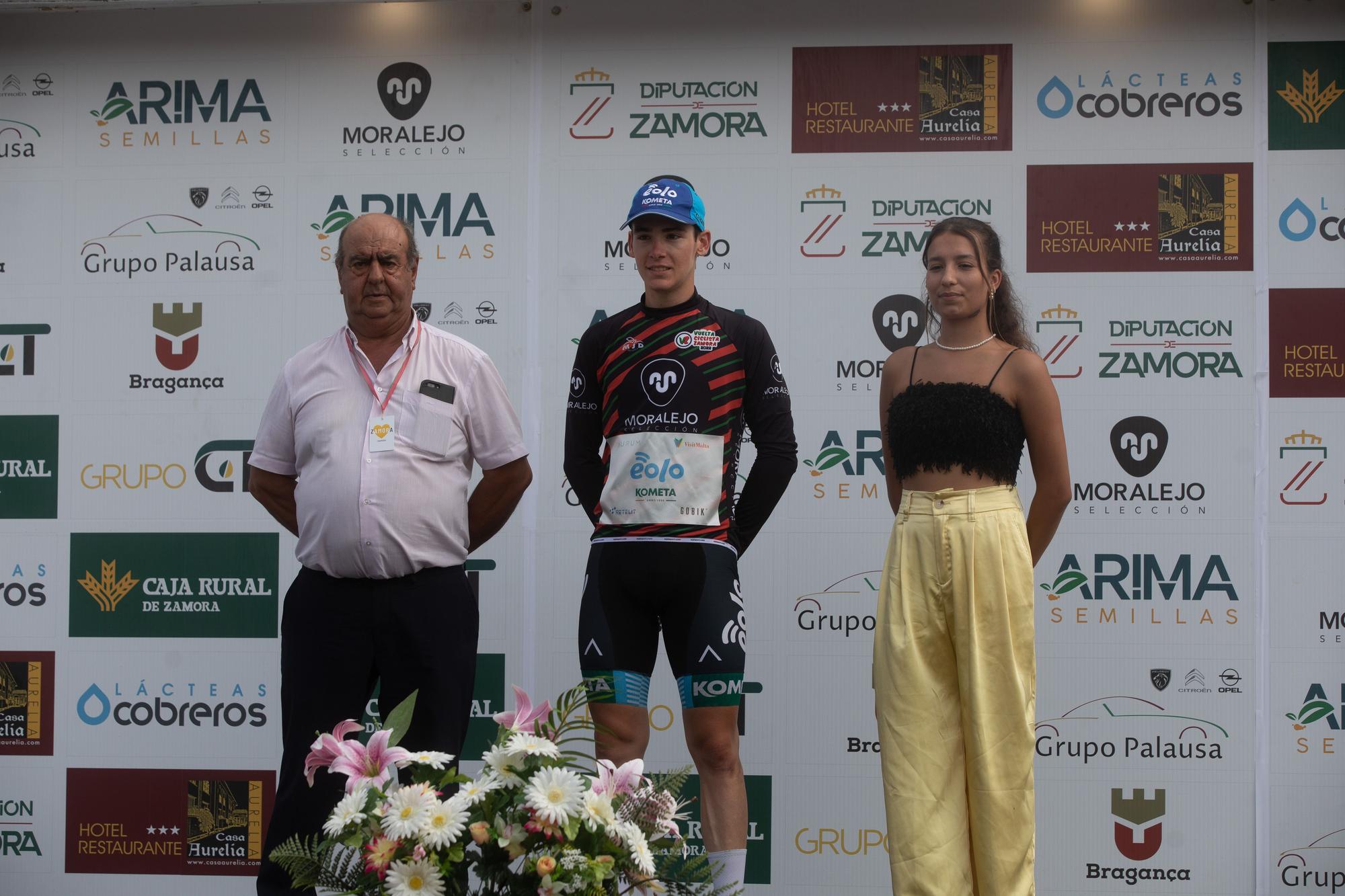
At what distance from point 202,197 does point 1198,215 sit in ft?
10.6

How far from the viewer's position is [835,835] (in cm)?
388

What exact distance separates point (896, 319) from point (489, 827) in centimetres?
264

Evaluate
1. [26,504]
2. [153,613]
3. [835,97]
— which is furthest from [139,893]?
[835,97]

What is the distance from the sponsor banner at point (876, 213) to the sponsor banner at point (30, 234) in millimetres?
2478

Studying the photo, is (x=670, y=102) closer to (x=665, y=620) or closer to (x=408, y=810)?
(x=665, y=620)

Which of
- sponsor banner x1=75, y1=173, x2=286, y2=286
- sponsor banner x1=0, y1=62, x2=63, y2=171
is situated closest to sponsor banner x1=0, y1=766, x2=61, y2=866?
sponsor banner x1=75, y1=173, x2=286, y2=286

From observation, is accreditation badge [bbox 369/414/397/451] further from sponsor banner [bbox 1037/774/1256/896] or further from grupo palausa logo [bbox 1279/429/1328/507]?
grupo palausa logo [bbox 1279/429/1328/507]

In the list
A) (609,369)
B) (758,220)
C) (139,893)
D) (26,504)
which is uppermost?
(758,220)

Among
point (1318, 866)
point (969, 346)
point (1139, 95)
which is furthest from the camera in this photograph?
point (1139, 95)

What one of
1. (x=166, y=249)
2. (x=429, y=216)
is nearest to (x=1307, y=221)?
(x=429, y=216)

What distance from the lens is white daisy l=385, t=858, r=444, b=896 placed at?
1558mm

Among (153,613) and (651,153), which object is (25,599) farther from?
(651,153)

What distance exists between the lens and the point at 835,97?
12.8ft

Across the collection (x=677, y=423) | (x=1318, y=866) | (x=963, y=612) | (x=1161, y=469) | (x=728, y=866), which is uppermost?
(x=677, y=423)
